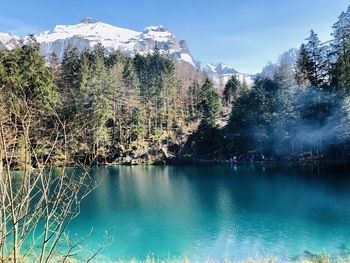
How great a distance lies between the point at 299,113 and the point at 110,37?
471 ft

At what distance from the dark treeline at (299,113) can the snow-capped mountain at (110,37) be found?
108 m

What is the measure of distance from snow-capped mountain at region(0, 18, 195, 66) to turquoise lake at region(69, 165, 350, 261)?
125606 mm

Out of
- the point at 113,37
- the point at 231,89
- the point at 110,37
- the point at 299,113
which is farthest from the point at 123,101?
the point at 113,37

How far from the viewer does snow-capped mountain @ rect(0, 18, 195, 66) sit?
14450cm

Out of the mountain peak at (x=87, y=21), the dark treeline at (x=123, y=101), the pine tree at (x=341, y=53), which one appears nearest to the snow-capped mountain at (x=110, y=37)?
the mountain peak at (x=87, y=21)

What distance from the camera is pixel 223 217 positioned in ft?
48.1

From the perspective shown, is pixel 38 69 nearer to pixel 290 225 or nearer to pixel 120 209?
pixel 120 209

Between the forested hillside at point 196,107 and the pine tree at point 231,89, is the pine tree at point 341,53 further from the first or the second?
the pine tree at point 231,89

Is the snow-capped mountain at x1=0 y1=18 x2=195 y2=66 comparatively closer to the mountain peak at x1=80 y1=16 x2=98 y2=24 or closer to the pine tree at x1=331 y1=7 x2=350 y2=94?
the mountain peak at x1=80 y1=16 x2=98 y2=24

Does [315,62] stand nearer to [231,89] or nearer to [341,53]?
[341,53]

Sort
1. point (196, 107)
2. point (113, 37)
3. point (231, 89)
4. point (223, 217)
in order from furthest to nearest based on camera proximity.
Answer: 1. point (113, 37)
2. point (231, 89)
3. point (196, 107)
4. point (223, 217)

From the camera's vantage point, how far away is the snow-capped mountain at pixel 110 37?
144 m

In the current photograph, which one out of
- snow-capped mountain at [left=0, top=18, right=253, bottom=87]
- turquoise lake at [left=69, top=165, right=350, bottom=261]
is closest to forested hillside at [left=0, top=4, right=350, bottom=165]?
turquoise lake at [left=69, top=165, right=350, bottom=261]

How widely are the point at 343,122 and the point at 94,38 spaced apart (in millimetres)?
141745
